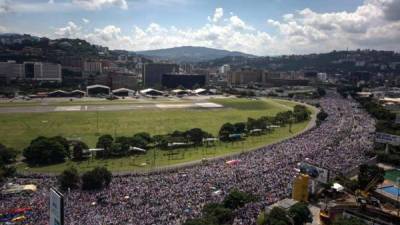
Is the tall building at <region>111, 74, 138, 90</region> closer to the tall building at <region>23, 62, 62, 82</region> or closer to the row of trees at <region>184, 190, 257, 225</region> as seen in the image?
the tall building at <region>23, 62, 62, 82</region>

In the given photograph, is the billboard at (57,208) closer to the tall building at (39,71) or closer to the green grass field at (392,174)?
the green grass field at (392,174)

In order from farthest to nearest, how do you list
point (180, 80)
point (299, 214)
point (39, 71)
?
point (180, 80) → point (39, 71) → point (299, 214)

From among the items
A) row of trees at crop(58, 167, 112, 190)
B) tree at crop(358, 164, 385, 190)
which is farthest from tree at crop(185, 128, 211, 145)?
tree at crop(358, 164, 385, 190)

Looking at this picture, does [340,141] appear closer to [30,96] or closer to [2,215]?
[2,215]

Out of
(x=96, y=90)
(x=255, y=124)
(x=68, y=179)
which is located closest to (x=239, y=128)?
(x=255, y=124)

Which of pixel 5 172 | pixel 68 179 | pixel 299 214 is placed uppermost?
pixel 299 214

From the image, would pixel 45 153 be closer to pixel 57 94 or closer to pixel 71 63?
pixel 57 94

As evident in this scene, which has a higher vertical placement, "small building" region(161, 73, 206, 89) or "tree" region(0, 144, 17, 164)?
"small building" region(161, 73, 206, 89)
